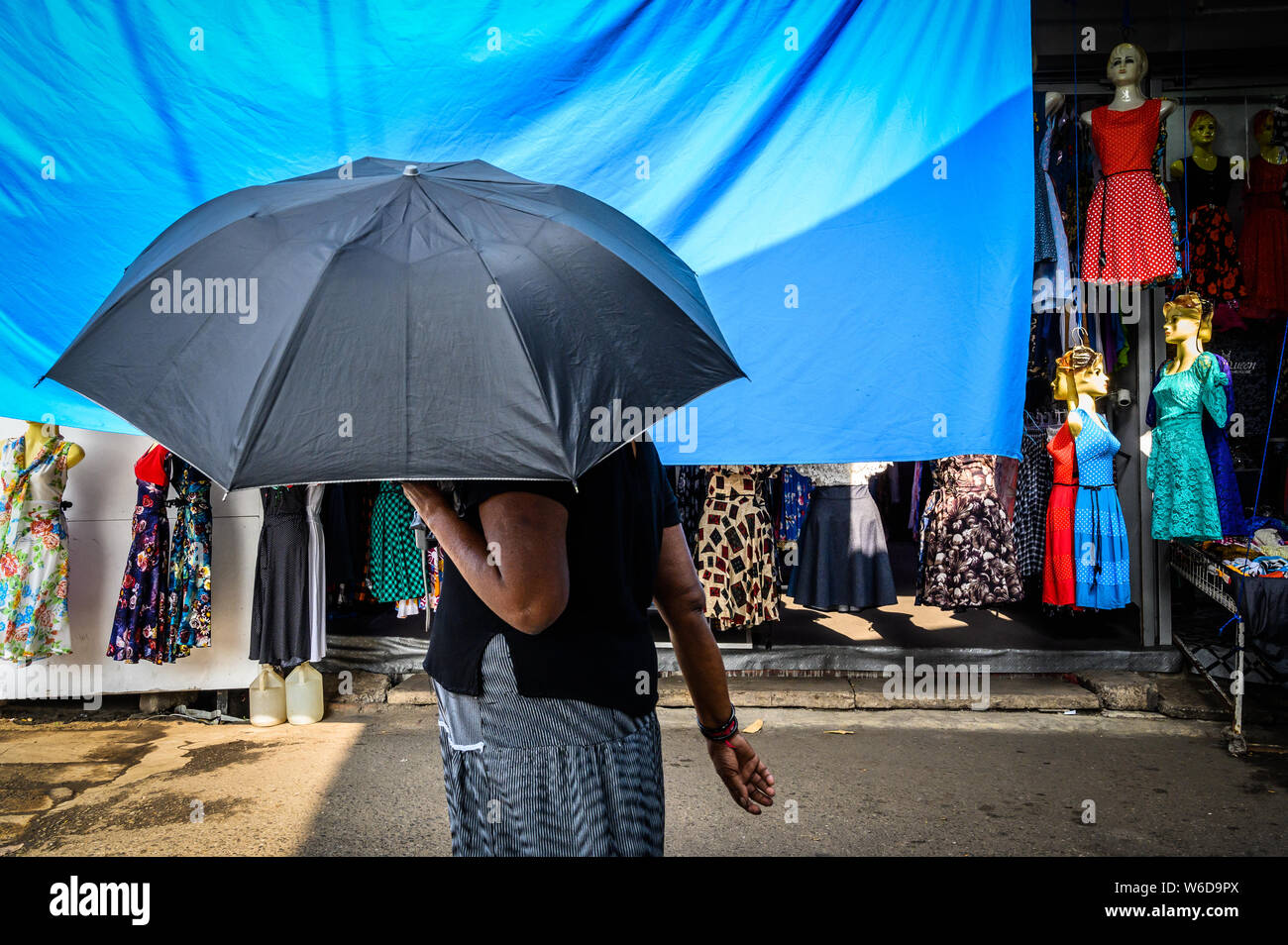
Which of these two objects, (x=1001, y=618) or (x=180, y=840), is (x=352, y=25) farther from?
A: (x=1001, y=618)

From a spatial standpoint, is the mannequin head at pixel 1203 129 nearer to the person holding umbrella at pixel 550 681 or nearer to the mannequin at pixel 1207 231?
the mannequin at pixel 1207 231

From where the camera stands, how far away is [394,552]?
19.8 ft

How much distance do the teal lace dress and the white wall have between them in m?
5.46

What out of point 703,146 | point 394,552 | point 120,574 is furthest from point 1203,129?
point 120,574

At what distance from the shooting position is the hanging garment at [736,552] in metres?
5.77

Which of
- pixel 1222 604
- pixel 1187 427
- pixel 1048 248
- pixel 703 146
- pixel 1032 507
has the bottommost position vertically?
pixel 1222 604

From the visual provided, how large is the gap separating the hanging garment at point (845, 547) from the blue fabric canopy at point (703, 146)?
380cm

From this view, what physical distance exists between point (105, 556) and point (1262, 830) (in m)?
6.31

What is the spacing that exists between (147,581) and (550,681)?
4.62 meters

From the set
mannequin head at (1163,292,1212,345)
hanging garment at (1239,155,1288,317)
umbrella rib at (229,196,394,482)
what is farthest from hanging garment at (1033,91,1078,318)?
umbrella rib at (229,196,394,482)

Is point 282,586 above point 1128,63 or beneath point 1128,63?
beneath

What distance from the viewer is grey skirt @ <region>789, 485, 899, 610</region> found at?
605 cm

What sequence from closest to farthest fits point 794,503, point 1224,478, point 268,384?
point 268,384, point 1224,478, point 794,503

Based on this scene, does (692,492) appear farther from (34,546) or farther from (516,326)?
(516,326)
